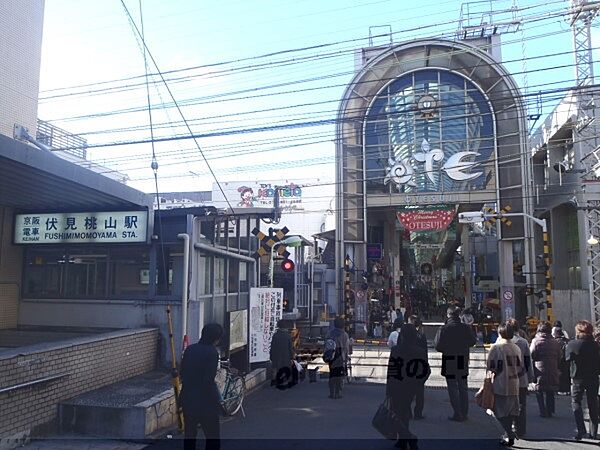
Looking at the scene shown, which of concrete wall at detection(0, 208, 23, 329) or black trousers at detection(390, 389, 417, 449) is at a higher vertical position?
concrete wall at detection(0, 208, 23, 329)

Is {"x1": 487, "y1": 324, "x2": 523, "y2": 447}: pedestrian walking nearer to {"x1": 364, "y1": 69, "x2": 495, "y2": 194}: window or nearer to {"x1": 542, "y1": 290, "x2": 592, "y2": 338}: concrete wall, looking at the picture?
{"x1": 542, "y1": 290, "x2": 592, "y2": 338}: concrete wall

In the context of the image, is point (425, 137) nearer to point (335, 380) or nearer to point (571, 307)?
point (571, 307)

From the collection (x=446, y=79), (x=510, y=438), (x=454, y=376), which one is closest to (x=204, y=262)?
(x=454, y=376)

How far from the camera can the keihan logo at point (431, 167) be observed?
81.7 feet

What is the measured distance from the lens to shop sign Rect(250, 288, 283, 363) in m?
12.2

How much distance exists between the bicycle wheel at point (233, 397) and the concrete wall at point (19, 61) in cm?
1011

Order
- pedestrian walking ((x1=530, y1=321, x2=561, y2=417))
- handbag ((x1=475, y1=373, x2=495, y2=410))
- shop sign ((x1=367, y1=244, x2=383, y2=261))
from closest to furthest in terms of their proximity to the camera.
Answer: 1. handbag ((x1=475, y1=373, x2=495, y2=410))
2. pedestrian walking ((x1=530, y1=321, x2=561, y2=417))
3. shop sign ((x1=367, y1=244, x2=383, y2=261))

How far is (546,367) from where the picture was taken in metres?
8.79

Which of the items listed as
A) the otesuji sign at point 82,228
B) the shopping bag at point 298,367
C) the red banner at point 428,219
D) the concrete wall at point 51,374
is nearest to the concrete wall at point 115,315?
the concrete wall at point 51,374

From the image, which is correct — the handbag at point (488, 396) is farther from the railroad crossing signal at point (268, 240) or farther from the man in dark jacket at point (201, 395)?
the railroad crossing signal at point (268, 240)

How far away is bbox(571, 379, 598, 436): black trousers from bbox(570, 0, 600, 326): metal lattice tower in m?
12.0

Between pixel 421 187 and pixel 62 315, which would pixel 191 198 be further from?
pixel 62 315

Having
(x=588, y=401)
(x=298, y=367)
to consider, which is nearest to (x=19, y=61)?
(x=298, y=367)

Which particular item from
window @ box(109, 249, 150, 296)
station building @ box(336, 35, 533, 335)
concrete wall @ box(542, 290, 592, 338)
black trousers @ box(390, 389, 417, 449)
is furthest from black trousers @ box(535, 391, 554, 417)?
station building @ box(336, 35, 533, 335)
